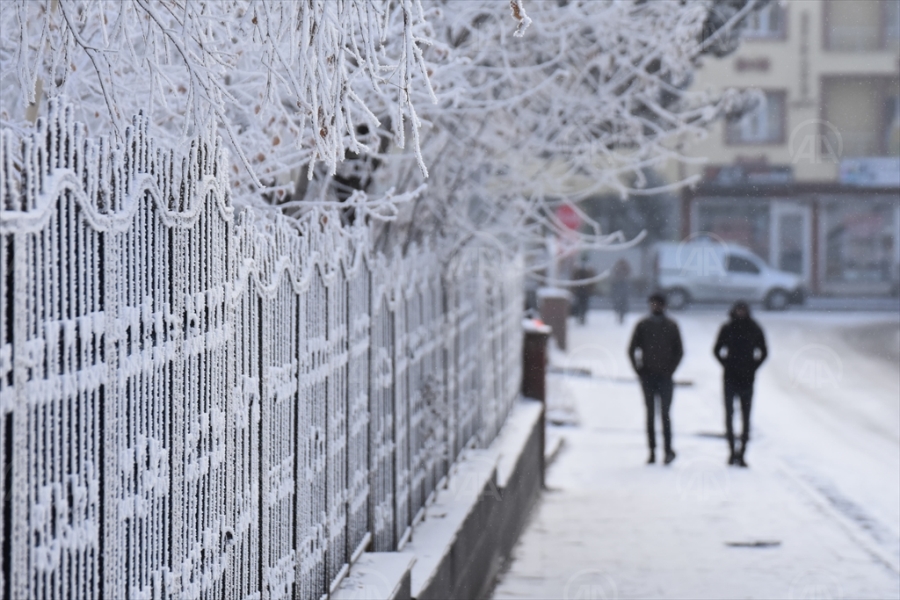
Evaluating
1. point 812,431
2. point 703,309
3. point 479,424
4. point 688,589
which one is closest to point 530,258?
point 812,431

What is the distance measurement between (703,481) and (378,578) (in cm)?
765

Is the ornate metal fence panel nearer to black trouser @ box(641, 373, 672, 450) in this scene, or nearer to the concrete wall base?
the concrete wall base

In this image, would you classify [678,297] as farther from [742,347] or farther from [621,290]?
[742,347]

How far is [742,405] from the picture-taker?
1344 cm

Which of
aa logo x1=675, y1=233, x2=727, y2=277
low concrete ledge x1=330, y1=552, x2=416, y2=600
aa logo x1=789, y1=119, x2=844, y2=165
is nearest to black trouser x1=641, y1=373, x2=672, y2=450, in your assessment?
low concrete ledge x1=330, y1=552, x2=416, y2=600

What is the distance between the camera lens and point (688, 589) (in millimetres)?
8023

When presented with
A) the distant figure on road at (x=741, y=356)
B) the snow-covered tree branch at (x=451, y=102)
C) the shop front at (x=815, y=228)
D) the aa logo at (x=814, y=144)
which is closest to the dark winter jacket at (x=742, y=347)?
the distant figure on road at (x=741, y=356)

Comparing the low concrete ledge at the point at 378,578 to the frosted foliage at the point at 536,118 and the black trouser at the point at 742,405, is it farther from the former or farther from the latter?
the black trouser at the point at 742,405

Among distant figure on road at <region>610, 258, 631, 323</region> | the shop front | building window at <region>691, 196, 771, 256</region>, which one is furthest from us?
building window at <region>691, 196, 771, 256</region>

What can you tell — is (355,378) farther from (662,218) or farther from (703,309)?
(662,218)

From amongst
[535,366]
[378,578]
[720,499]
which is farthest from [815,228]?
[378,578]

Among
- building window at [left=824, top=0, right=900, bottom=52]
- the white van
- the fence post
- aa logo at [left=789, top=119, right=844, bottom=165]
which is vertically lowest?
the fence post

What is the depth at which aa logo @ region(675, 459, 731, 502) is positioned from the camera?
1172 centimetres

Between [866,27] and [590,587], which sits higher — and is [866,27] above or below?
above
